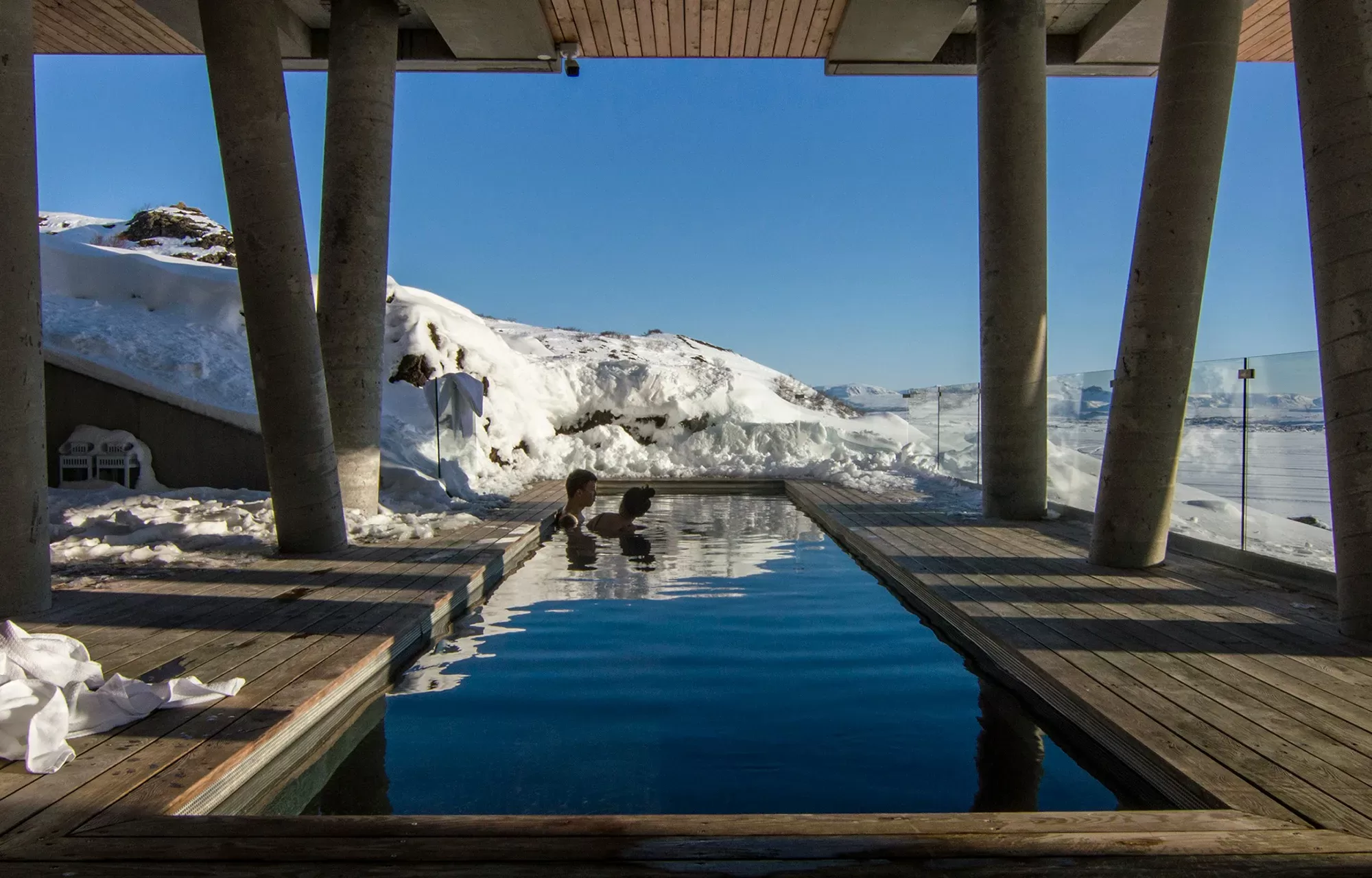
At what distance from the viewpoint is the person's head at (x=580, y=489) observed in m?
9.07

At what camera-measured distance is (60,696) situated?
275 centimetres

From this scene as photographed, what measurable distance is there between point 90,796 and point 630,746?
1581 mm

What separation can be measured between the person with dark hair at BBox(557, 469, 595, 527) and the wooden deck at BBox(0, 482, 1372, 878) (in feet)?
12.0

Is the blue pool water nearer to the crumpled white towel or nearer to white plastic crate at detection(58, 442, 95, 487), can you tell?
the crumpled white towel

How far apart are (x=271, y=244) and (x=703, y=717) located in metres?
4.12

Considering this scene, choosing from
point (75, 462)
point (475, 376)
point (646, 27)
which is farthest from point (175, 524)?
point (475, 376)

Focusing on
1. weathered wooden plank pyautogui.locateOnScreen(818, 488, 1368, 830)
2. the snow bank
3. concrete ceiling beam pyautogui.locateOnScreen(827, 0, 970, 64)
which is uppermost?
concrete ceiling beam pyautogui.locateOnScreen(827, 0, 970, 64)

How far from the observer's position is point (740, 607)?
552 cm

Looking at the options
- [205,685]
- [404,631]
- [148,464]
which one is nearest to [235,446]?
[148,464]

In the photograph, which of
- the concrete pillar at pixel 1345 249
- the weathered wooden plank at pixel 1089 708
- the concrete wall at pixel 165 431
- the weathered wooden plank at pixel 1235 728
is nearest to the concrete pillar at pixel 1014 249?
the weathered wooden plank at pixel 1089 708

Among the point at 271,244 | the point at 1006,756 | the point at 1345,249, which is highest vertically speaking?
the point at 271,244

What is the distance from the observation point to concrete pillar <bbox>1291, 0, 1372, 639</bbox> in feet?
12.4

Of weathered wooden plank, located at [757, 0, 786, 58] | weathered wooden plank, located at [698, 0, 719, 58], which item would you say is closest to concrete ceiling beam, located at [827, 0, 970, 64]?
weathered wooden plank, located at [757, 0, 786, 58]

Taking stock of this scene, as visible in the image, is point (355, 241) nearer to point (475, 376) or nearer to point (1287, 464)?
point (1287, 464)
